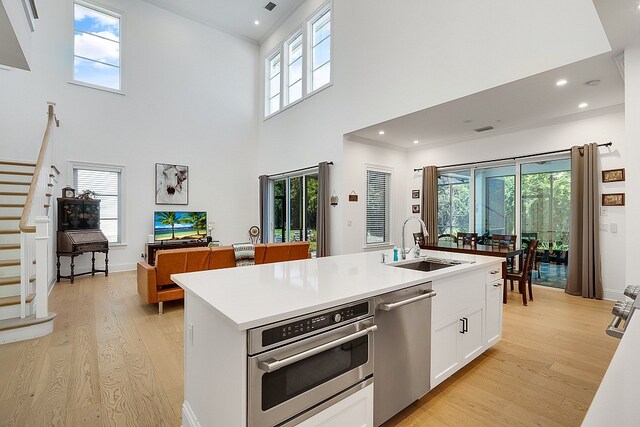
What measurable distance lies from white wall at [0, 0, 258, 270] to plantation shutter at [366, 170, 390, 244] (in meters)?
3.69

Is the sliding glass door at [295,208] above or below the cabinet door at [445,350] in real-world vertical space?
above

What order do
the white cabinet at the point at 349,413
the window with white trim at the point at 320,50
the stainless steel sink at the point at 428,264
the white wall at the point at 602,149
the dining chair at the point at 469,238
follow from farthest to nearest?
1. the window with white trim at the point at 320,50
2. the dining chair at the point at 469,238
3. the white wall at the point at 602,149
4. the stainless steel sink at the point at 428,264
5. the white cabinet at the point at 349,413

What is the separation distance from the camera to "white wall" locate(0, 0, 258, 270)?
5.95 meters

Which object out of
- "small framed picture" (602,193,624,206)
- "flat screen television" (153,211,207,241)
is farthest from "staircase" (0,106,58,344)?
"small framed picture" (602,193,624,206)

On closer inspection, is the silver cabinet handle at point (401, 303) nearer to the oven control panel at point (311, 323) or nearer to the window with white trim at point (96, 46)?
→ the oven control panel at point (311, 323)

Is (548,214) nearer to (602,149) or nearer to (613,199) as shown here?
(613,199)

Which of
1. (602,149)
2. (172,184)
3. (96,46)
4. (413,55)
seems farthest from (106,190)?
(602,149)

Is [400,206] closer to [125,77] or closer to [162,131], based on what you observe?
[162,131]

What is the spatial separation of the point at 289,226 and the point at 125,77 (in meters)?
5.21

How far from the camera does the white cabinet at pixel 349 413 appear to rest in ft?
4.56

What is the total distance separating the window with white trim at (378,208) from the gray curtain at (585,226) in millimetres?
3403

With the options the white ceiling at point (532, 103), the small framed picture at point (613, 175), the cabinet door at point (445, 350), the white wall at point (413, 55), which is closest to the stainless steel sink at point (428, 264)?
the cabinet door at point (445, 350)

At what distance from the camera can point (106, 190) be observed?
6.79 m

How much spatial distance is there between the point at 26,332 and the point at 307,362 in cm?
349
